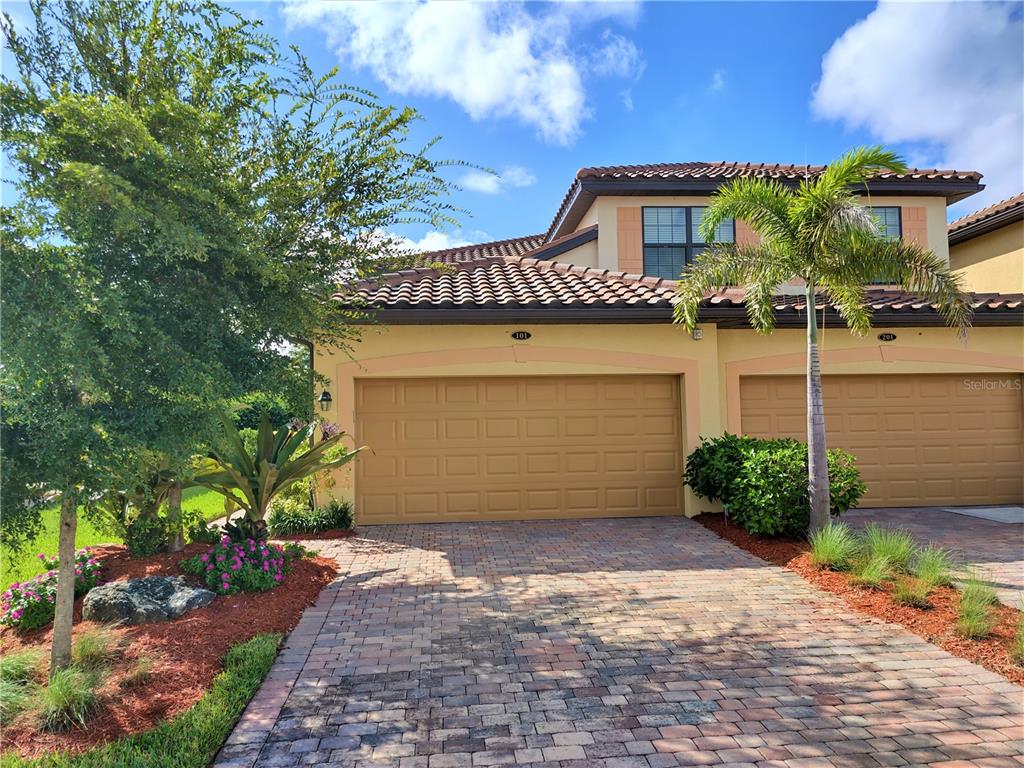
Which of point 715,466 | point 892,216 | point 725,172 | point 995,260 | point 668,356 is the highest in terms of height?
point 725,172

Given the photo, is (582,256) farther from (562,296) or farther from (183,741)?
(183,741)

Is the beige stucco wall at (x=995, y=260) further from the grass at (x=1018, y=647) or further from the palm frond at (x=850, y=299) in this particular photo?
the grass at (x=1018, y=647)

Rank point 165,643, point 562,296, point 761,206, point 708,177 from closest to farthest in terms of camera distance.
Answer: point 165,643, point 761,206, point 562,296, point 708,177

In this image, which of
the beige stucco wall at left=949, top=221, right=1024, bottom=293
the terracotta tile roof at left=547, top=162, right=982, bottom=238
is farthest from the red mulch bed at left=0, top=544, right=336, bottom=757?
the beige stucco wall at left=949, top=221, right=1024, bottom=293

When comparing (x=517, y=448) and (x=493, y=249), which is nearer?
(x=517, y=448)

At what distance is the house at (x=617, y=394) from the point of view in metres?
9.60

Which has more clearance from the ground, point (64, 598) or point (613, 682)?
point (64, 598)

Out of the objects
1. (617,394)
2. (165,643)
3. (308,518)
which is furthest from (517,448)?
(165,643)

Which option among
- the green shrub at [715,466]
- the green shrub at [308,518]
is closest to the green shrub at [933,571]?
the green shrub at [715,466]

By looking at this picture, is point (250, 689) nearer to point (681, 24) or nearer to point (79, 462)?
point (79, 462)

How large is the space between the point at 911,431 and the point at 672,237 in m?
5.85

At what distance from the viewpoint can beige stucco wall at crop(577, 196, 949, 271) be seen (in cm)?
1242

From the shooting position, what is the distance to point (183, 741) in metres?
3.29

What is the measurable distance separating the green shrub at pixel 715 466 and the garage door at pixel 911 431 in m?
1.52
